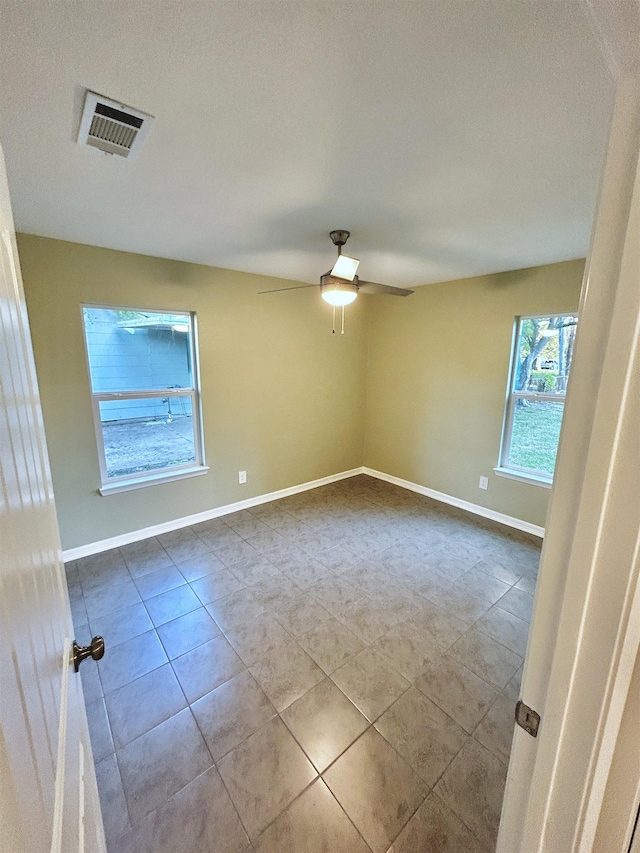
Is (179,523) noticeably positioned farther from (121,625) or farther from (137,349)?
(137,349)

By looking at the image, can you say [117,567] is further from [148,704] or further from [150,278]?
[150,278]

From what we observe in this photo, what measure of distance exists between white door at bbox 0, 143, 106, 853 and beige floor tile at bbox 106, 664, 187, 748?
0.88 m

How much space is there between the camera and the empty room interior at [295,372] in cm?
101

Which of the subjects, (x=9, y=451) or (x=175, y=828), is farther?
(x=175, y=828)

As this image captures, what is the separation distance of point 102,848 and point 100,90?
2119mm

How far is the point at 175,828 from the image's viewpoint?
1162 mm

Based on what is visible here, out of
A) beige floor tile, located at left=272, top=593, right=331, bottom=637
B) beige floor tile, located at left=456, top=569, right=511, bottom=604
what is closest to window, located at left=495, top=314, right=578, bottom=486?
beige floor tile, located at left=456, top=569, right=511, bottom=604

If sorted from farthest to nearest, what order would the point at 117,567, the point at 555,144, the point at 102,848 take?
the point at 117,567 → the point at 555,144 → the point at 102,848

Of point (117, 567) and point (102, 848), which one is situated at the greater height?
point (102, 848)

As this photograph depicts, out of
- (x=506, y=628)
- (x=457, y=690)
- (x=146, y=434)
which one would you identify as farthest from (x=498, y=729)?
(x=146, y=434)

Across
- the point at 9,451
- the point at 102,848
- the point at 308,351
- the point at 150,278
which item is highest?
the point at 150,278

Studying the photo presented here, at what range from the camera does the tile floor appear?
3.90 ft

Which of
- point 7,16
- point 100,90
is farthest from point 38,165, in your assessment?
point 7,16

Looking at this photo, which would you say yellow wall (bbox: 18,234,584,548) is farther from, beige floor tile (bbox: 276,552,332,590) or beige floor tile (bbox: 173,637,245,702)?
beige floor tile (bbox: 173,637,245,702)
